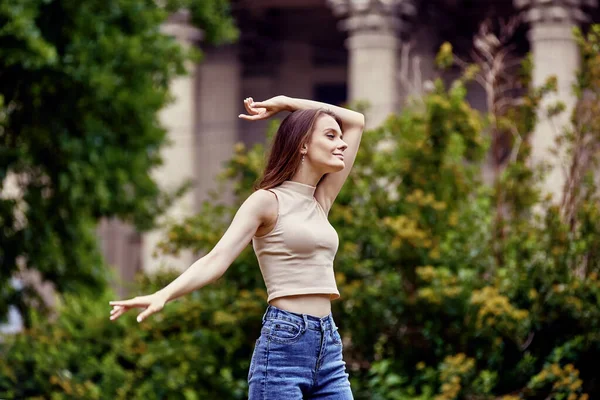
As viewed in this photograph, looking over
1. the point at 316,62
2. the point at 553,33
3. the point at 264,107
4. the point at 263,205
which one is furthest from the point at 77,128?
the point at 316,62

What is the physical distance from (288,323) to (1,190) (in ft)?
39.7

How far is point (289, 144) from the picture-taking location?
5461 mm

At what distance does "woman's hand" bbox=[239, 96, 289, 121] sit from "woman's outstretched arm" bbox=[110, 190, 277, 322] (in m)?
0.39

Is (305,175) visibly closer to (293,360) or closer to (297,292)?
(297,292)

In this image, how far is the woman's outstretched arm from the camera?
502 centimetres

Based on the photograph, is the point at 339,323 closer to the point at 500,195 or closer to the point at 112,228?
the point at 500,195

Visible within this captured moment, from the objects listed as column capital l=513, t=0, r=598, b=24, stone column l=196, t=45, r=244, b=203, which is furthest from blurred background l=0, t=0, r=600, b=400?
stone column l=196, t=45, r=244, b=203

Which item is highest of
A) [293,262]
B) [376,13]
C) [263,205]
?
[376,13]

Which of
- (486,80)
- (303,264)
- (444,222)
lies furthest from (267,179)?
(486,80)

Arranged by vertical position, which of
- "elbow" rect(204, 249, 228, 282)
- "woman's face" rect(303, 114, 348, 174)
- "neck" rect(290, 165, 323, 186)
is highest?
"woman's face" rect(303, 114, 348, 174)

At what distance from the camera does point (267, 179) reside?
5.48m

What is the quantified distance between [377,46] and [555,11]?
360 cm

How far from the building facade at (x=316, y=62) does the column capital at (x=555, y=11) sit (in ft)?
0.06

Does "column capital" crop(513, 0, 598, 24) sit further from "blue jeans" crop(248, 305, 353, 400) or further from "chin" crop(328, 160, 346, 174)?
"blue jeans" crop(248, 305, 353, 400)
